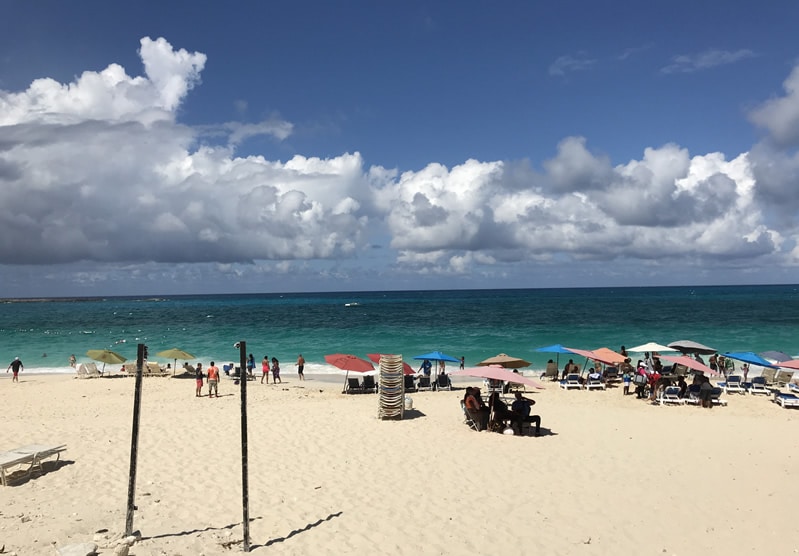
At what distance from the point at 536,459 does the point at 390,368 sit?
5.13 m

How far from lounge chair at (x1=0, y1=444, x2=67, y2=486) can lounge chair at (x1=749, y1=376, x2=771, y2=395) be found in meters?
22.7

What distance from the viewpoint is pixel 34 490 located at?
926cm

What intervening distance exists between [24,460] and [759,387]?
2354 cm

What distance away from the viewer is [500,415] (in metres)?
13.8

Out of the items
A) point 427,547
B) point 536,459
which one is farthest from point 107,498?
point 536,459

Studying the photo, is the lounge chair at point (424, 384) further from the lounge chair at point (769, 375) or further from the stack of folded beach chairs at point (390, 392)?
the lounge chair at point (769, 375)

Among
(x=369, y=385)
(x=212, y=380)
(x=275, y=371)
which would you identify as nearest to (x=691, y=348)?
(x=369, y=385)

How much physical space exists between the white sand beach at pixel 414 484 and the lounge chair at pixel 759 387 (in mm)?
3559

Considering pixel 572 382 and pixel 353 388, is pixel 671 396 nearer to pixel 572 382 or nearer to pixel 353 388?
pixel 572 382

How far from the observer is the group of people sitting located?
13.7m

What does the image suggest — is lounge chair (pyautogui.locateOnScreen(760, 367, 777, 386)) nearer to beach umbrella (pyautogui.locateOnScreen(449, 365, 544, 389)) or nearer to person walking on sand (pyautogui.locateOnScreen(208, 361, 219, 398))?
beach umbrella (pyautogui.locateOnScreen(449, 365, 544, 389))

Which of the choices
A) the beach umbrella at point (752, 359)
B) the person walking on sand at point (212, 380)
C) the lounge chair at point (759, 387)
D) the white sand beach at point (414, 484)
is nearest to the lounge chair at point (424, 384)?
the white sand beach at point (414, 484)

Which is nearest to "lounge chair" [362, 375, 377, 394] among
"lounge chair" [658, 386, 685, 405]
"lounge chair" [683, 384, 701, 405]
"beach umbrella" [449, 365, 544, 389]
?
"beach umbrella" [449, 365, 544, 389]

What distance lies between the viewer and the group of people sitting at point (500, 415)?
13.7 meters
